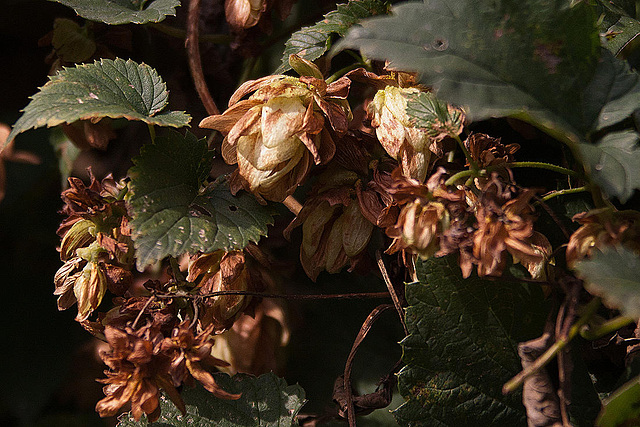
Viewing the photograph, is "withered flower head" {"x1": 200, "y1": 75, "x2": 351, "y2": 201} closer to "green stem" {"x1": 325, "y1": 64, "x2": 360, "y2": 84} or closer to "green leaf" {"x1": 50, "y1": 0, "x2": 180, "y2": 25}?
"green stem" {"x1": 325, "y1": 64, "x2": 360, "y2": 84}

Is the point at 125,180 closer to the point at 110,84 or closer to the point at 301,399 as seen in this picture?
the point at 110,84

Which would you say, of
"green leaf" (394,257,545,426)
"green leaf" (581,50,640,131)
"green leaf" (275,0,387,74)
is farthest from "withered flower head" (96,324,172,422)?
"green leaf" (581,50,640,131)

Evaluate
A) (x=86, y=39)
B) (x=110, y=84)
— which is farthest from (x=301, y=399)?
(x=86, y=39)

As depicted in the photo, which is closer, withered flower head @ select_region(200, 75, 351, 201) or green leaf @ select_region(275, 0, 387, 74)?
withered flower head @ select_region(200, 75, 351, 201)

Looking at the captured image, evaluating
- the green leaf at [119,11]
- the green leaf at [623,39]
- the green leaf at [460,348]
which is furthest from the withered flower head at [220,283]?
the green leaf at [623,39]

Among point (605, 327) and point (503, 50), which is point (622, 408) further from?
point (503, 50)

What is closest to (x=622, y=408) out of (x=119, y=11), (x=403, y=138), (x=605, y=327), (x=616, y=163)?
(x=605, y=327)
